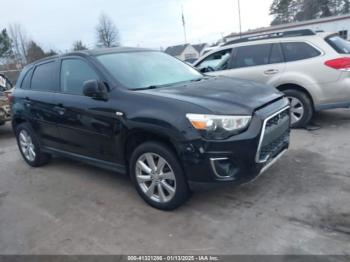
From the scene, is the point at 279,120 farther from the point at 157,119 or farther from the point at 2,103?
the point at 2,103

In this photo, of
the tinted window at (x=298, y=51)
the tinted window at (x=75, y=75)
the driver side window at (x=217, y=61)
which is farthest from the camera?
the driver side window at (x=217, y=61)

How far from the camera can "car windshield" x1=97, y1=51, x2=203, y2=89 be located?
3.91 meters

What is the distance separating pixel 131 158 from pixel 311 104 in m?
3.82

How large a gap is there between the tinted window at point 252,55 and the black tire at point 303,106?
0.85m

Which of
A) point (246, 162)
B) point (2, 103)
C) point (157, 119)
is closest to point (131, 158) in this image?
point (157, 119)

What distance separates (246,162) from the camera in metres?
3.13

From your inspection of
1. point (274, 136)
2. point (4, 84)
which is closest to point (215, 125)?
point (274, 136)

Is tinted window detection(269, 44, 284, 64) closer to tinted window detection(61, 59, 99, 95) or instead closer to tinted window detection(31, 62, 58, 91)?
tinted window detection(61, 59, 99, 95)

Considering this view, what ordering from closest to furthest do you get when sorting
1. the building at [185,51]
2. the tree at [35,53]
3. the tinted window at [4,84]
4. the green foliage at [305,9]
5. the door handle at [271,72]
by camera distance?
the door handle at [271,72], the tinted window at [4,84], the tree at [35,53], the green foliage at [305,9], the building at [185,51]

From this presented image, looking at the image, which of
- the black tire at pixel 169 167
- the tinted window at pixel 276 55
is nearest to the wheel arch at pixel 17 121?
the black tire at pixel 169 167

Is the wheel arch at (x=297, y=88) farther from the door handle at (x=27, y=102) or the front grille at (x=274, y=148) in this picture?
the door handle at (x=27, y=102)

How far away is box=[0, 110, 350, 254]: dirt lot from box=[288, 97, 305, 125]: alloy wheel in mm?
1226

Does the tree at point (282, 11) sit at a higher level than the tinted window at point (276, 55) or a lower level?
higher

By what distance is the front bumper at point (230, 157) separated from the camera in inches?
120
